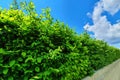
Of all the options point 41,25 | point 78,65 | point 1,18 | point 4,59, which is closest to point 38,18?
point 41,25

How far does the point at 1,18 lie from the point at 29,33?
0.68 metres

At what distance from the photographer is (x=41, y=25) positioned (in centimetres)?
646

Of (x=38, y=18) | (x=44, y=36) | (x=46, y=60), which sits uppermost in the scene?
A: (x=38, y=18)

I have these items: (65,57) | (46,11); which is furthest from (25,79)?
(46,11)

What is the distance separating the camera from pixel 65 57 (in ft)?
23.2

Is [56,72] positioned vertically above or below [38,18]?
below

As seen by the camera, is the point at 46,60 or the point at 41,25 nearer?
the point at 46,60

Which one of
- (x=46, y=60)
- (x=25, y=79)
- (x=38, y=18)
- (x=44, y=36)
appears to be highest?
(x=38, y=18)

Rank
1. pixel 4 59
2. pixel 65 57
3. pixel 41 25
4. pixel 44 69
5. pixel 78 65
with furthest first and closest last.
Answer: pixel 78 65 < pixel 65 57 < pixel 41 25 < pixel 44 69 < pixel 4 59

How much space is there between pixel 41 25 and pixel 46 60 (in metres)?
0.90

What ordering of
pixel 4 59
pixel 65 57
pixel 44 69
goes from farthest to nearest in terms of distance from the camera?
pixel 65 57
pixel 44 69
pixel 4 59

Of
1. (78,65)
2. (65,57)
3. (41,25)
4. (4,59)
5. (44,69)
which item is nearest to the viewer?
(4,59)

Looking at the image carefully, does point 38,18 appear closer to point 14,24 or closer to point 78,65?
point 14,24

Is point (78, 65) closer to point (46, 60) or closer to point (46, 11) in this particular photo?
point (46, 11)
